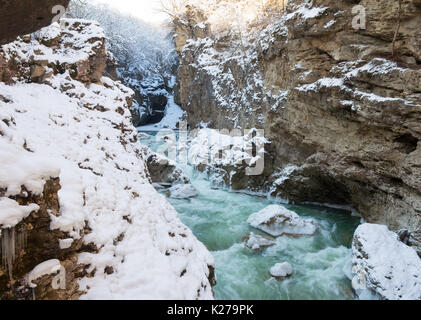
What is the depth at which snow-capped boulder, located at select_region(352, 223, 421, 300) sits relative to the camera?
17.6 feet

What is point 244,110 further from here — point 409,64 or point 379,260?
point 379,260

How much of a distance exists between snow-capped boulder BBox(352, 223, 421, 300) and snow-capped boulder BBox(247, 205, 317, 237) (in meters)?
2.13

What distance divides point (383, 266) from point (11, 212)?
6.94 meters

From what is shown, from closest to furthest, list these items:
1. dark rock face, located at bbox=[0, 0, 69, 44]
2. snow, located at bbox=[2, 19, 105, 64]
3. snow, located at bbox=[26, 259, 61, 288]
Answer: dark rock face, located at bbox=[0, 0, 69, 44] < snow, located at bbox=[26, 259, 61, 288] < snow, located at bbox=[2, 19, 105, 64]

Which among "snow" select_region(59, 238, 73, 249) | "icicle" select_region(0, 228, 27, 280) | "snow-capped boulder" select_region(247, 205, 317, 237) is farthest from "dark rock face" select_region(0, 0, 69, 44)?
"snow-capped boulder" select_region(247, 205, 317, 237)

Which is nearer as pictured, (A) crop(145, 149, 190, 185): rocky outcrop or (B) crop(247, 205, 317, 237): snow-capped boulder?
(B) crop(247, 205, 317, 237): snow-capped boulder

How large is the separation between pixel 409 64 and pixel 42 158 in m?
8.99

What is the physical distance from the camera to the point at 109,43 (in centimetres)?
3194

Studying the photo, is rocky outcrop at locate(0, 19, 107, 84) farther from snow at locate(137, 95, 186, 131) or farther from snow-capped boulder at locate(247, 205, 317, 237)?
snow at locate(137, 95, 186, 131)

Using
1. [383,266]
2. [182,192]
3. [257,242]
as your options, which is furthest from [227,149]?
[383,266]

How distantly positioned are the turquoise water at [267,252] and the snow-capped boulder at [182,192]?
0.43 metres

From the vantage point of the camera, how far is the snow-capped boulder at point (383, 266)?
5.36m

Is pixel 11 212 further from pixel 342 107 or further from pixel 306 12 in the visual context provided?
pixel 306 12

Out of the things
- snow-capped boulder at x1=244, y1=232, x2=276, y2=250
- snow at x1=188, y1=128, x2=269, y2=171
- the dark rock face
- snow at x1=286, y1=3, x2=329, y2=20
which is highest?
snow at x1=286, y1=3, x2=329, y2=20
